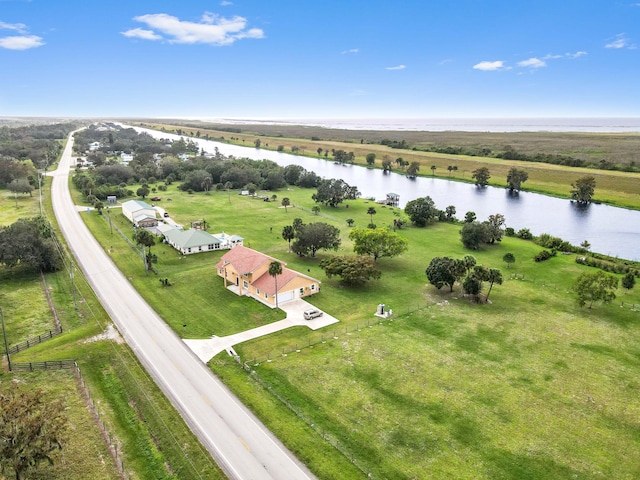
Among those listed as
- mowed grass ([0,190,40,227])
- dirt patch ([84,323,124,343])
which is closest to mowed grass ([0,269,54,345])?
dirt patch ([84,323,124,343])

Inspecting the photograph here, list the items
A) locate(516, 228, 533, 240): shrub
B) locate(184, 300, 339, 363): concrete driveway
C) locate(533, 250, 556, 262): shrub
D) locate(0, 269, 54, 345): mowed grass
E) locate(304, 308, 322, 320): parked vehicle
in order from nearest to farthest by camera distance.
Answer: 1. locate(184, 300, 339, 363): concrete driveway
2. locate(0, 269, 54, 345): mowed grass
3. locate(304, 308, 322, 320): parked vehicle
4. locate(533, 250, 556, 262): shrub
5. locate(516, 228, 533, 240): shrub

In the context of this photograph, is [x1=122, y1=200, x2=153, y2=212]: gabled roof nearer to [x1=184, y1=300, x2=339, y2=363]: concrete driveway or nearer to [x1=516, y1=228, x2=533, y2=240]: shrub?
[x1=184, y1=300, x2=339, y2=363]: concrete driveway

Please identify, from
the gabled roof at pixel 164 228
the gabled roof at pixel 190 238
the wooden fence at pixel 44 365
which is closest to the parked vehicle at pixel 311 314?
the wooden fence at pixel 44 365

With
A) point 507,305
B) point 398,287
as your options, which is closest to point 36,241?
point 398,287

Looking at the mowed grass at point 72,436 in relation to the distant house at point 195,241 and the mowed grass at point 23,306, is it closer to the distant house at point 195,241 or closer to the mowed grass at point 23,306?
the mowed grass at point 23,306

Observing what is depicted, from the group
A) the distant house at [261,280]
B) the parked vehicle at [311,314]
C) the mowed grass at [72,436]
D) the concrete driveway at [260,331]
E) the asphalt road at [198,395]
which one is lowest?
the mowed grass at [72,436]
